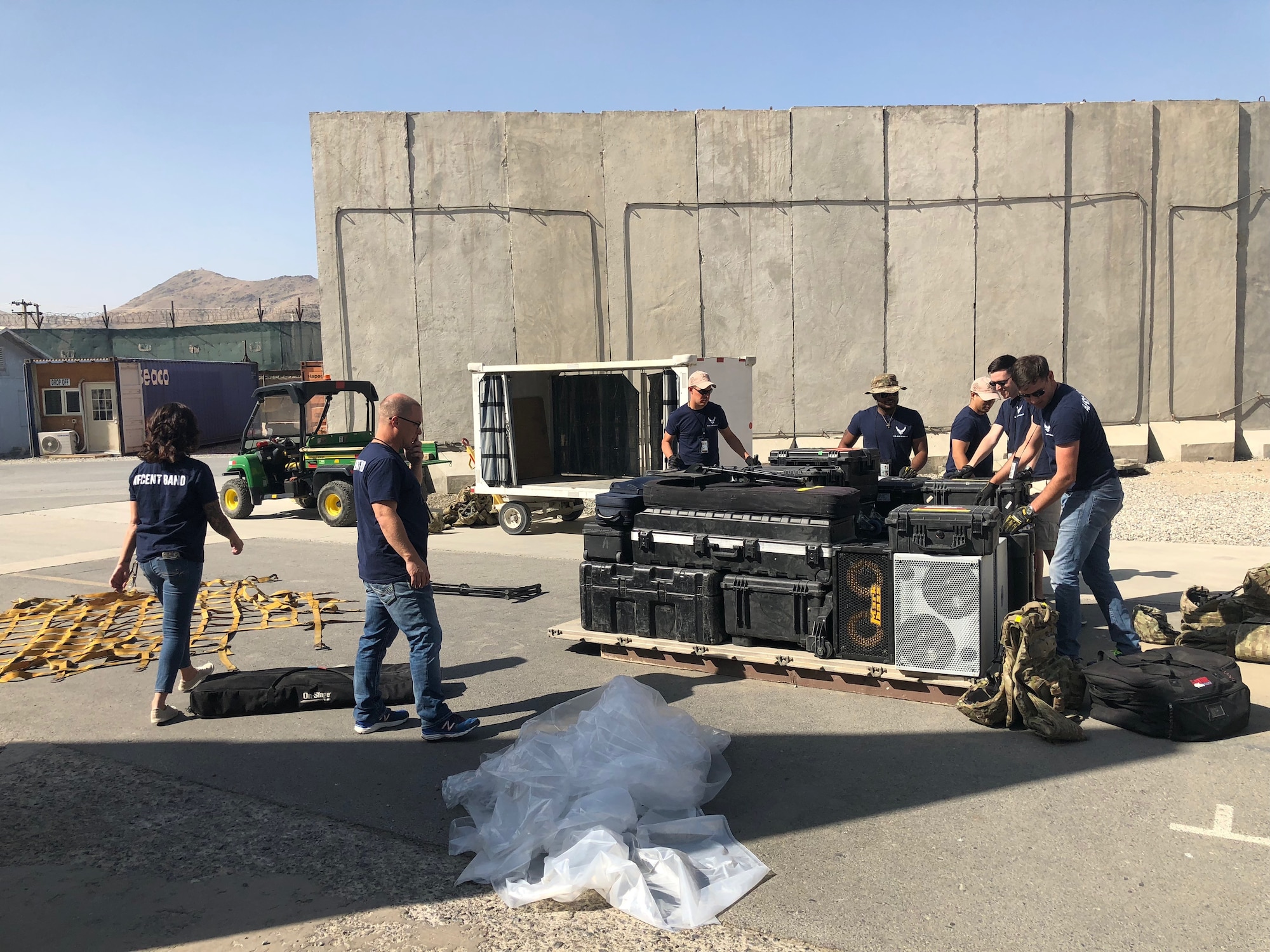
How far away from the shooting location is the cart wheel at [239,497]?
1514cm

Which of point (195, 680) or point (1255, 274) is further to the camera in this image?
point (1255, 274)

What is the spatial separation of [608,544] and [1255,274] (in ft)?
57.9

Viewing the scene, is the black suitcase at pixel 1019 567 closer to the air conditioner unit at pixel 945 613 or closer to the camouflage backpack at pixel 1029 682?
the air conditioner unit at pixel 945 613

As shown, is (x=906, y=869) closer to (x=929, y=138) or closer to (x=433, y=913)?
(x=433, y=913)

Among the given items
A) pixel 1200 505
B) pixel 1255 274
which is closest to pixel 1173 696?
pixel 1200 505

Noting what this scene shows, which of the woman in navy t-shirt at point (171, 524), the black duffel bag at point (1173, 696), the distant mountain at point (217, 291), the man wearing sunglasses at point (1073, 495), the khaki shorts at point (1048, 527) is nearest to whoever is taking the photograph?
the black duffel bag at point (1173, 696)

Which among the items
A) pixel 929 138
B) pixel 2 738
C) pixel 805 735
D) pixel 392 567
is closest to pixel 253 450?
pixel 2 738

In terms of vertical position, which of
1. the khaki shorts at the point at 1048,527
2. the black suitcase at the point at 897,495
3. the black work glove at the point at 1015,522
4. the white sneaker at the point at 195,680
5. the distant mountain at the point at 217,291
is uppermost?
the distant mountain at the point at 217,291

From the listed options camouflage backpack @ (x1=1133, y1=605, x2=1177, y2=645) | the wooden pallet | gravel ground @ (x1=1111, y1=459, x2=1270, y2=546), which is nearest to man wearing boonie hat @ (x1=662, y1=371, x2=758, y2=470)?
the wooden pallet

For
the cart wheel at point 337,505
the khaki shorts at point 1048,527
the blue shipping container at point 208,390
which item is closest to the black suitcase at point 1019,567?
the khaki shorts at point 1048,527

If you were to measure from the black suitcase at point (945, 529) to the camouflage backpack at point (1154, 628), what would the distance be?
2.01 metres

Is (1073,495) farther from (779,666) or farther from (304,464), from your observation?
(304,464)

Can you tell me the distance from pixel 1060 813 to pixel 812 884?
126 cm

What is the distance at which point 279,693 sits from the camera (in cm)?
567
